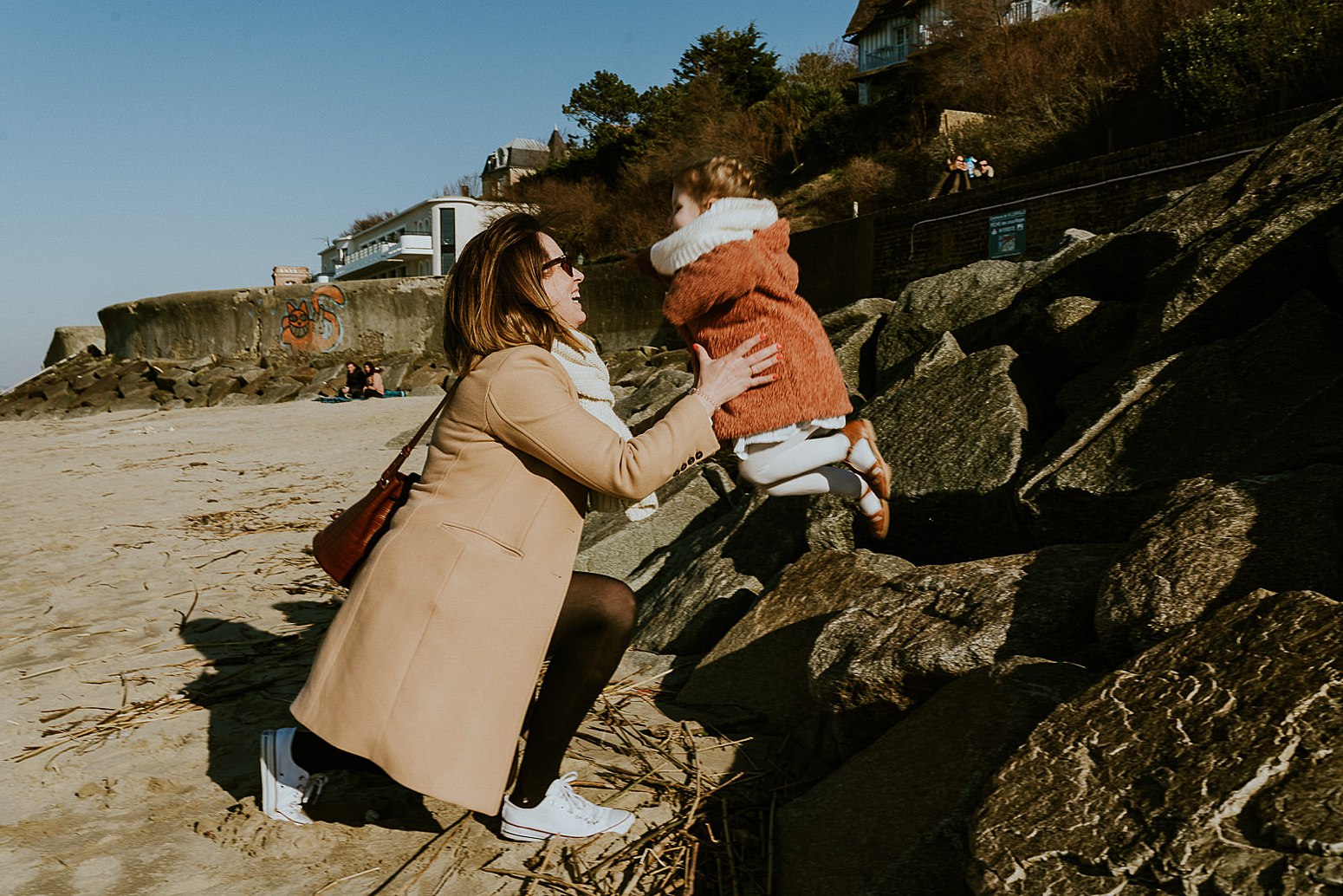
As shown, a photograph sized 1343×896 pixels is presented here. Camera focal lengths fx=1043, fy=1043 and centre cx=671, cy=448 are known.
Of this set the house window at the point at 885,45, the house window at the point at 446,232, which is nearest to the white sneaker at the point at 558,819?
the house window at the point at 885,45

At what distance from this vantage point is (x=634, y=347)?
76.1 ft

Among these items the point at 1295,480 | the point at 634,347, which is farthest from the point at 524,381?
the point at 634,347

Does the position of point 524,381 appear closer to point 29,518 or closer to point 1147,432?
point 1147,432

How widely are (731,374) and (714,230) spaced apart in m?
0.72

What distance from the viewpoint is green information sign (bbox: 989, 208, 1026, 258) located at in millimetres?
15344

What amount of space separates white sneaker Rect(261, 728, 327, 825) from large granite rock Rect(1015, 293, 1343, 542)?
9.36ft

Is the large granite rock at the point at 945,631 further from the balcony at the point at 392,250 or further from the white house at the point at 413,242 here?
the balcony at the point at 392,250

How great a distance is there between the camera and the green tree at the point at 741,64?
41125 mm

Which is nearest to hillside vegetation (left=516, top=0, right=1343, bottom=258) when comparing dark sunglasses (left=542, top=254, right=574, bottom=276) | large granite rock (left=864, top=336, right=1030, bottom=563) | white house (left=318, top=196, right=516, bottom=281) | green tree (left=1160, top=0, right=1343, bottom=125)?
green tree (left=1160, top=0, right=1343, bottom=125)

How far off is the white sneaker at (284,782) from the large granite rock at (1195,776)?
2050 millimetres

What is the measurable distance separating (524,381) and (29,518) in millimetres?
7683

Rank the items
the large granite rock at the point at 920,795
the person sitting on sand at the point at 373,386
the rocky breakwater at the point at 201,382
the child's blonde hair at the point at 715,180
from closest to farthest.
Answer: the large granite rock at the point at 920,795 → the child's blonde hair at the point at 715,180 → the person sitting on sand at the point at 373,386 → the rocky breakwater at the point at 201,382

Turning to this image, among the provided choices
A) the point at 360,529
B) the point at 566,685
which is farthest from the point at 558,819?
the point at 360,529

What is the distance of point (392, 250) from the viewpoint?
72.1 m
